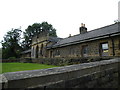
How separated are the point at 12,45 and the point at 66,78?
4092 cm

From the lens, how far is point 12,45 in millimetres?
37656

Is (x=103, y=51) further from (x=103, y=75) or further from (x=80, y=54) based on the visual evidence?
(x=103, y=75)

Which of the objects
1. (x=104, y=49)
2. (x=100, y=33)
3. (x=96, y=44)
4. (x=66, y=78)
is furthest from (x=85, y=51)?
(x=66, y=78)

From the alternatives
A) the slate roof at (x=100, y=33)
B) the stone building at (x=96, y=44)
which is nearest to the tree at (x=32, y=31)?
the stone building at (x=96, y=44)

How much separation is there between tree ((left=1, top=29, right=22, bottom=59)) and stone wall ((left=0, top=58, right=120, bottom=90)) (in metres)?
37.8

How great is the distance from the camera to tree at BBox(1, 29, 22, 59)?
117 feet

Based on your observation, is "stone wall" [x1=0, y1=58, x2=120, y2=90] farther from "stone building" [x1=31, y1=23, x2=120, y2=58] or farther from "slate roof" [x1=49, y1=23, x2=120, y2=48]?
"slate roof" [x1=49, y1=23, x2=120, y2=48]

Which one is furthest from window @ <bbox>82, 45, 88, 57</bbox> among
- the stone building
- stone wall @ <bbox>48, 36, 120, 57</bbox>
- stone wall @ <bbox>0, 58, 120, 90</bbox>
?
stone wall @ <bbox>0, 58, 120, 90</bbox>

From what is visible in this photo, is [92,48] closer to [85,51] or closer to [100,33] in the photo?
[85,51]

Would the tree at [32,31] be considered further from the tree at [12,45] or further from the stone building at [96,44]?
the stone building at [96,44]

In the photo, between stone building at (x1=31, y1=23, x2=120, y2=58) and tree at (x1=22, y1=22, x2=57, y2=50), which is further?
tree at (x1=22, y1=22, x2=57, y2=50)

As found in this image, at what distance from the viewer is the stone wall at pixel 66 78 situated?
56.2 inches

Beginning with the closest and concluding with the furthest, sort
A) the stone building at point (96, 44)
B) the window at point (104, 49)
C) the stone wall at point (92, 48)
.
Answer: the stone wall at point (92, 48) → the stone building at point (96, 44) → the window at point (104, 49)

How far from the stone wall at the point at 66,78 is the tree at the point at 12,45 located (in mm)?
37778
